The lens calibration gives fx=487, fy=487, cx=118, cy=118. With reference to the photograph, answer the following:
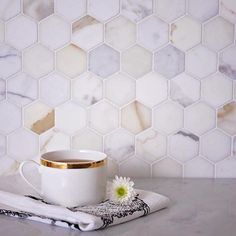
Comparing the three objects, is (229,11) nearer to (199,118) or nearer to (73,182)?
(199,118)

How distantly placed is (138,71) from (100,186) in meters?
0.33

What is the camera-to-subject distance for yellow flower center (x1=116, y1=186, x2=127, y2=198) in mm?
848

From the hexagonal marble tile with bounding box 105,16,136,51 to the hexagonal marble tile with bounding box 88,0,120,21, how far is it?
2cm

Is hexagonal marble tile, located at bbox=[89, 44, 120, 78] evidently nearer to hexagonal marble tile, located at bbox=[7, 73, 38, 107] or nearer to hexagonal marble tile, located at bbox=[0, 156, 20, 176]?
hexagonal marble tile, located at bbox=[7, 73, 38, 107]

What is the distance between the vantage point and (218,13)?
1063mm

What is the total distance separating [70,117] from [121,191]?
0.94 ft

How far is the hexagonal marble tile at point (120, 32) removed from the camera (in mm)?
1059

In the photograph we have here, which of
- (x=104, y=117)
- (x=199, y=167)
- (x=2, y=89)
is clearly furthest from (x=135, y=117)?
(x=2, y=89)

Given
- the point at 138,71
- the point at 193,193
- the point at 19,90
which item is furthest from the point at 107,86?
the point at 193,193

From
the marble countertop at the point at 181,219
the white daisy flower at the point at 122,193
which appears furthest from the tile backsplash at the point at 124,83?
the white daisy flower at the point at 122,193

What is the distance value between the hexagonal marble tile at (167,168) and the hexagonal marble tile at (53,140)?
0.21 meters

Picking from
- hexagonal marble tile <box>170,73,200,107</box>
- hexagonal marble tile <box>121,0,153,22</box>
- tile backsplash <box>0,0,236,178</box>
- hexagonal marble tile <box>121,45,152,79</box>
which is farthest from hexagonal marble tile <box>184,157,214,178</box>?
hexagonal marble tile <box>121,0,153,22</box>

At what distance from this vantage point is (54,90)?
3.53ft

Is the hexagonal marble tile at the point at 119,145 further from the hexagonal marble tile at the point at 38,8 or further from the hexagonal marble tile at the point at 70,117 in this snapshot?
the hexagonal marble tile at the point at 38,8
